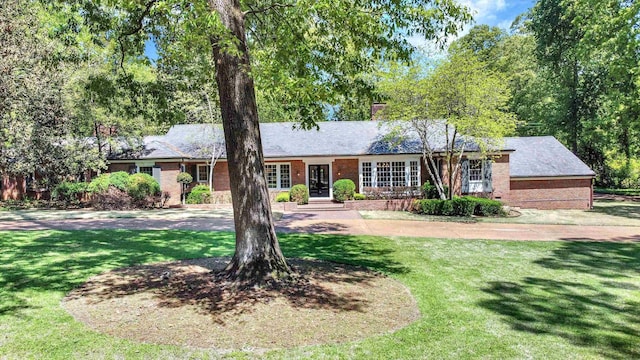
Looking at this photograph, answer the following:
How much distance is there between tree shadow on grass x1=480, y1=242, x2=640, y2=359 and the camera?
4.77 m

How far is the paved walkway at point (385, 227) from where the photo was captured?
12.5 m

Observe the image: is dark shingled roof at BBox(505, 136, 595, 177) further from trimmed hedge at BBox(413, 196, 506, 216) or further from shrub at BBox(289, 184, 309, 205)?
shrub at BBox(289, 184, 309, 205)

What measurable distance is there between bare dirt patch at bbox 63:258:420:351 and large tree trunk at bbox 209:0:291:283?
477mm

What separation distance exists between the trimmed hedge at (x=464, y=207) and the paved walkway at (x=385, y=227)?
2.44 metres

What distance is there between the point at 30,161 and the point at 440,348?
70.0ft

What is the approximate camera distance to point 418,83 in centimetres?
1672

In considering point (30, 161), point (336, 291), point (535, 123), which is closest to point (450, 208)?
point (336, 291)

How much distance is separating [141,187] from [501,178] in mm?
18929

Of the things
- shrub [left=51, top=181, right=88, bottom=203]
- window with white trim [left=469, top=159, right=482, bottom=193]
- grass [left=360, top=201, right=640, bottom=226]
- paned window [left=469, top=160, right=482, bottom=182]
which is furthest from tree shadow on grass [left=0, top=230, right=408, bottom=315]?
paned window [left=469, top=160, right=482, bottom=182]

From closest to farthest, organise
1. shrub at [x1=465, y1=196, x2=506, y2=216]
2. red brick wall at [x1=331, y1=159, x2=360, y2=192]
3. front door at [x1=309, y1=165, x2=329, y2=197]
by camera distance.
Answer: shrub at [x1=465, y1=196, x2=506, y2=216]
red brick wall at [x1=331, y1=159, x2=360, y2=192]
front door at [x1=309, y1=165, x2=329, y2=197]

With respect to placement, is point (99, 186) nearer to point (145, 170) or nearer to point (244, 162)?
point (145, 170)

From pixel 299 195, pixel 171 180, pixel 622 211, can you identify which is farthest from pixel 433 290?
pixel 622 211

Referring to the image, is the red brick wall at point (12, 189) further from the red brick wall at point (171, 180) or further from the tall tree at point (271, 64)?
the tall tree at point (271, 64)

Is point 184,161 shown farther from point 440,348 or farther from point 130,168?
point 440,348
